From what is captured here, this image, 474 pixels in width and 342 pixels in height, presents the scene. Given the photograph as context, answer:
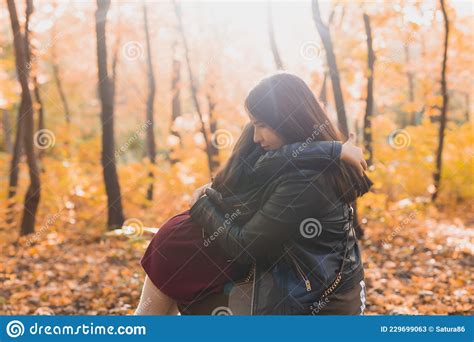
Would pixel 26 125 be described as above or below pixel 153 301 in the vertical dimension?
below

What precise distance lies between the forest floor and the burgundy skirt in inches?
99.4

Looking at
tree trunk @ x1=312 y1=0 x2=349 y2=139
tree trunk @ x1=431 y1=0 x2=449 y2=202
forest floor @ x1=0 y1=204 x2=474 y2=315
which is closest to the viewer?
forest floor @ x1=0 y1=204 x2=474 y2=315

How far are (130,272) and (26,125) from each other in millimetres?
3298

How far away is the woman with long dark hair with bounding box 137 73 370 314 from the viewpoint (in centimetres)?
224

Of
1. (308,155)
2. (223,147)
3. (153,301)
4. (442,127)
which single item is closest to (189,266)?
(153,301)

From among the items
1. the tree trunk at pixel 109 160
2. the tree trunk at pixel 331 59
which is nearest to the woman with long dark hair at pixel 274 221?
the tree trunk at pixel 331 59

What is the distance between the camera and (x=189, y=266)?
7.86 feet

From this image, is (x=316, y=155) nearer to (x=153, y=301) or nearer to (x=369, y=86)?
(x=153, y=301)

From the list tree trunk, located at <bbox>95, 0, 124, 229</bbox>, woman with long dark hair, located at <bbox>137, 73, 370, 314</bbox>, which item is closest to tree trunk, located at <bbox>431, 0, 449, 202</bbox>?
tree trunk, located at <bbox>95, 0, 124, 229</bbox>

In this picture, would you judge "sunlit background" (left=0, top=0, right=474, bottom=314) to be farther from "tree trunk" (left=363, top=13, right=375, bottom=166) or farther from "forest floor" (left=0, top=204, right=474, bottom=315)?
"tree trunk" (left=363, top=13, right=375, bottom=166)

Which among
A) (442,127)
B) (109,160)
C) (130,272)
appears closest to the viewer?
(130,272)

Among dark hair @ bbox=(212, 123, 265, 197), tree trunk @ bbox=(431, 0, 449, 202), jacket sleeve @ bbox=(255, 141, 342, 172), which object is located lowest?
tree trunk @ bbox=(431, 0, 449, 202)

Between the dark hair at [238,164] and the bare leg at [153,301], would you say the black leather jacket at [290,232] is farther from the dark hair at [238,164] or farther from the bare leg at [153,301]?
the bare leg at [153,301]

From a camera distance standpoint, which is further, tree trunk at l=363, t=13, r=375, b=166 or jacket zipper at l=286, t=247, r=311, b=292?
tree trunk at l=363, t=13, r=375, b=166
